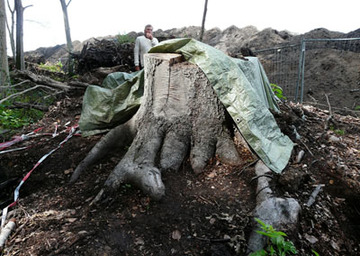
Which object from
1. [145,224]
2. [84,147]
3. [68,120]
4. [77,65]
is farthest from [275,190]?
[77,65]

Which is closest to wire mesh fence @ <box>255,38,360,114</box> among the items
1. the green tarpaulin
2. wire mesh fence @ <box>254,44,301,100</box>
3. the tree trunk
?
wire mesh fence @ <box>254,44,301,100</box>

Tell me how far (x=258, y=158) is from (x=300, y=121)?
1.61 m

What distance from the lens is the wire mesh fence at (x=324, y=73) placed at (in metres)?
7.75

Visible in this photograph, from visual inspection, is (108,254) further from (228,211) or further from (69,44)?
(69,44)

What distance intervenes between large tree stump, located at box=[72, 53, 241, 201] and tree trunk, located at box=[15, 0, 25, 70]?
23.9 feet

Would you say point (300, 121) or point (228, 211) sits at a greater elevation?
point (300, 121)

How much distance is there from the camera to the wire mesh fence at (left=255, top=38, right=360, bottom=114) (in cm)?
775

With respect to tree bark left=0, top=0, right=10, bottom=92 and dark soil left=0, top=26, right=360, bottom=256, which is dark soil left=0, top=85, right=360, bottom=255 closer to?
dark soil left=0, top=26, right=360, bottom=256

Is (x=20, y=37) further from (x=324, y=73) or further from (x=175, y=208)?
(x=324, y=73)

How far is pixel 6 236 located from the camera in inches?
68.6

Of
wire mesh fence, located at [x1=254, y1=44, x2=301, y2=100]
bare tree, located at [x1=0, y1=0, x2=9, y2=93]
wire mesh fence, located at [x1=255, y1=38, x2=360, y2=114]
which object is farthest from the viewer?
wire mesh fence, located at [x1=254, y1=44, x2=301, y2=100]

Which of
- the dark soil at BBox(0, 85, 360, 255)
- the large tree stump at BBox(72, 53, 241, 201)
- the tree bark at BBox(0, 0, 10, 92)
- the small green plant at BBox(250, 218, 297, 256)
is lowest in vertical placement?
the dark soil at BBox(0, 85, 360, 255)

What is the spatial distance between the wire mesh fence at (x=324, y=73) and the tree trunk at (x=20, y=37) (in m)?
8.22

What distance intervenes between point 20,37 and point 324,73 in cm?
1083
